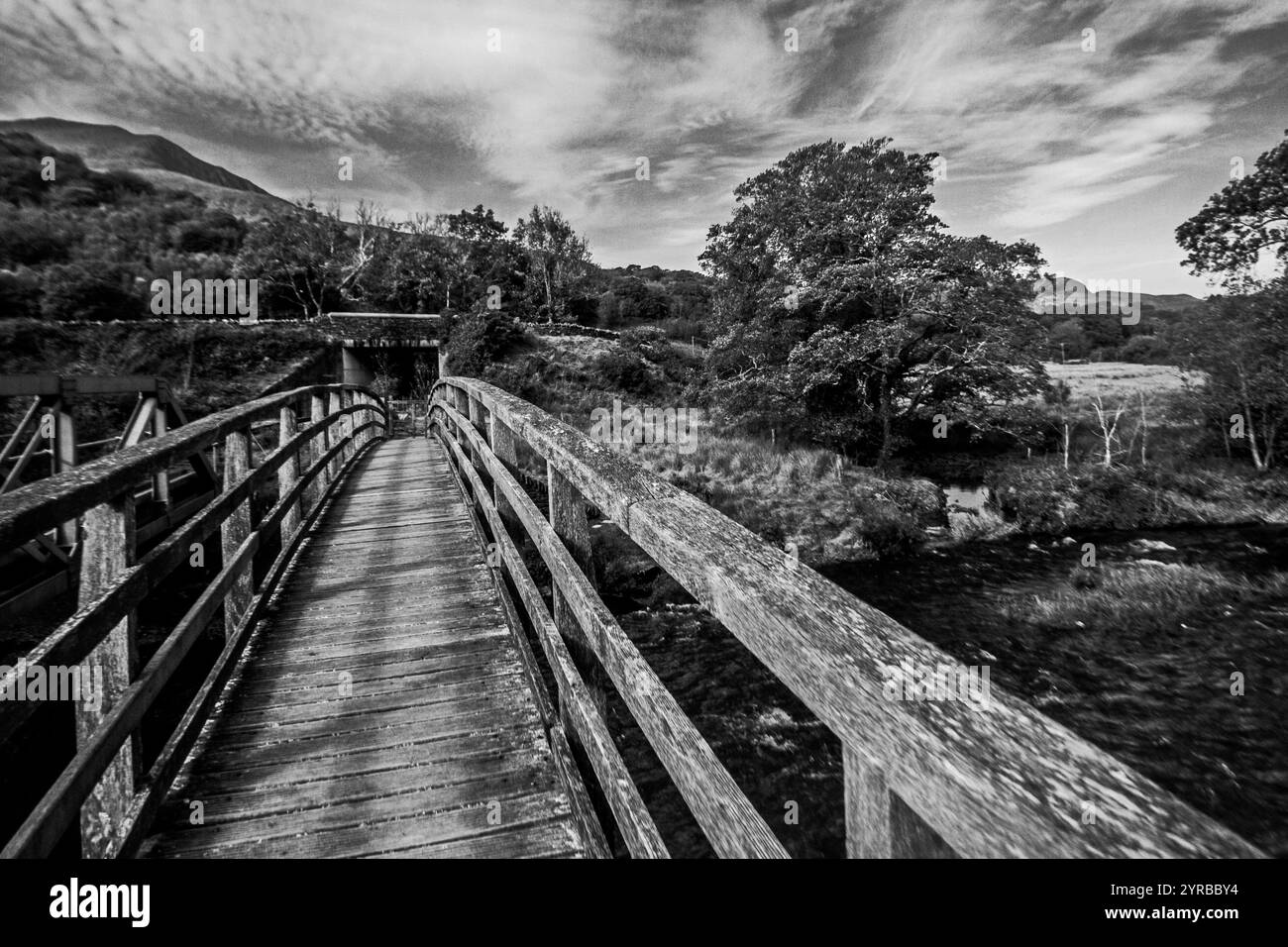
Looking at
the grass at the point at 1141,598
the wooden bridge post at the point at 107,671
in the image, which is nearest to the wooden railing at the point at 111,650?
the wooden bridge post at the point at 107,671

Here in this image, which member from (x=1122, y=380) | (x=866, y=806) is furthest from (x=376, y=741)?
(x=1122, y=380)

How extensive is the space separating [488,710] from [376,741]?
0.46m

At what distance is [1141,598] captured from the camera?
10.7 m

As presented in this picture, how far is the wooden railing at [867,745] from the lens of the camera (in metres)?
0.56

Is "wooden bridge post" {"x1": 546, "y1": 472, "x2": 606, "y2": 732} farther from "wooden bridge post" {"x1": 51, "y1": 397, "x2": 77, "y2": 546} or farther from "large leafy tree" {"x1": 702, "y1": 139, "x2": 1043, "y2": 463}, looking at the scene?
"large leafy tree" {"x1": 702, "y1": 139, "x2": 1043, "y2": 463}

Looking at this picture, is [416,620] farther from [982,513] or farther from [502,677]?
[982,513]

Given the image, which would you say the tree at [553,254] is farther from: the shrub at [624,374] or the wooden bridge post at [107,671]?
the wooden bridge post at [107,671]

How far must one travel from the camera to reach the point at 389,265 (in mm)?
43688

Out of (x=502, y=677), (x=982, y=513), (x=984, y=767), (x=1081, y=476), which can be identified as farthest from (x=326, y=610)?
(x=1081, y=476)

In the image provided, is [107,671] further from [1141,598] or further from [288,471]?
[1141,598]

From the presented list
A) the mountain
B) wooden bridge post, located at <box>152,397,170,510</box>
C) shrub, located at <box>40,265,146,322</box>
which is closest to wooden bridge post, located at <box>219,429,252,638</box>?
wooden bridge post, located at <box>152,397,170,510</box>

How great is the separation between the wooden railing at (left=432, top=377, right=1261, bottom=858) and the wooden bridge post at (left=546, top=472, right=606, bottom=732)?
1.29ft

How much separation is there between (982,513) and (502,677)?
53.0 feet
